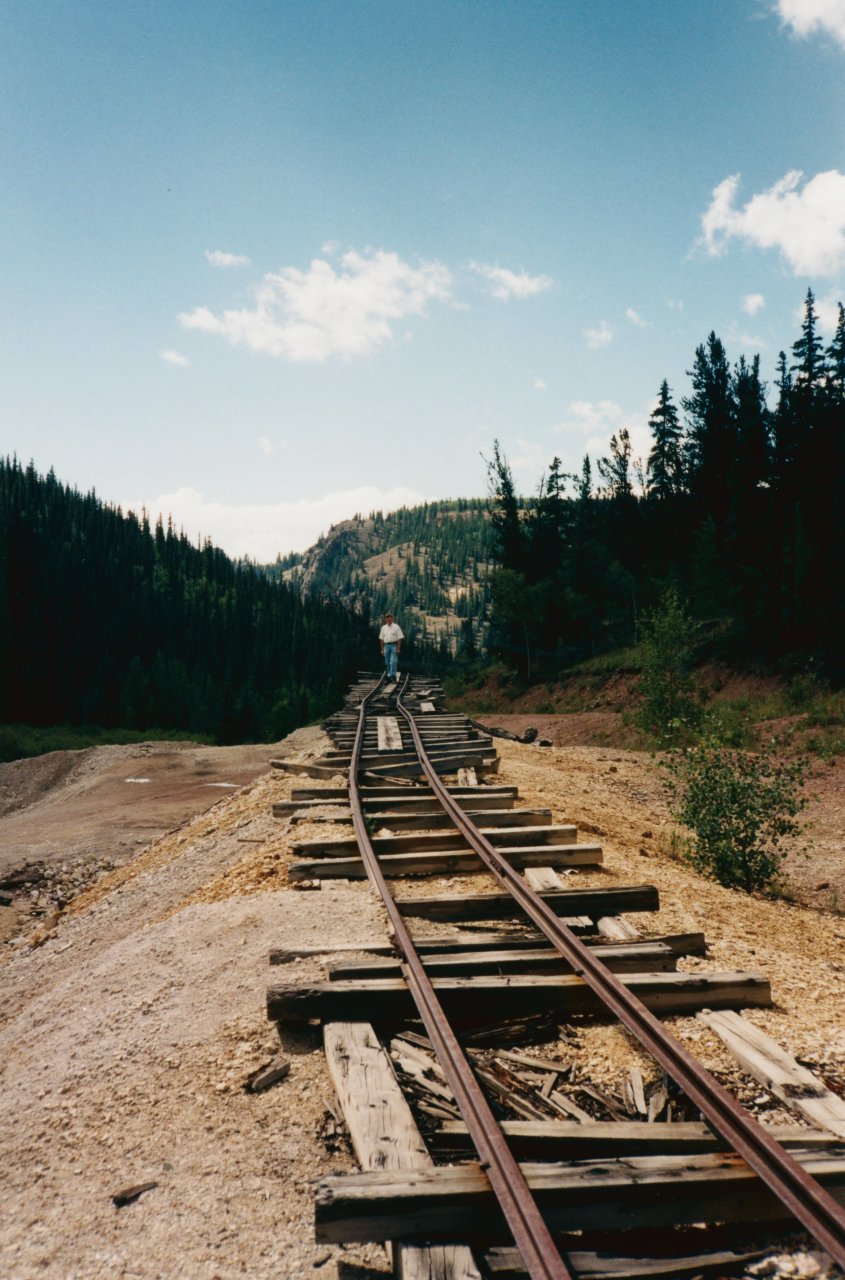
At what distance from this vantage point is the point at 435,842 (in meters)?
6.98

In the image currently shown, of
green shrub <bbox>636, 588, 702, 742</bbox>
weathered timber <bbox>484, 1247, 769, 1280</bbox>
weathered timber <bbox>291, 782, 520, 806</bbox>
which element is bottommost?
weathered timber <bbox>484, 1247, 769, 1280</bbox>

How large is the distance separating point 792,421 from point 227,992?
40816 mm

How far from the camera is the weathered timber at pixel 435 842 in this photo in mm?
6801

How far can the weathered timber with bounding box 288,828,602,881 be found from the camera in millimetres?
6266

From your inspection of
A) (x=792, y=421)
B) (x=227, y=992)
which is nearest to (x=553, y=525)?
(x=792, y=421)

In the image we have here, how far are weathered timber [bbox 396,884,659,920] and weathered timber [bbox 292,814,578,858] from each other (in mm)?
1555

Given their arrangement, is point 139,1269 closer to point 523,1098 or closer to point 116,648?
point 523,1098

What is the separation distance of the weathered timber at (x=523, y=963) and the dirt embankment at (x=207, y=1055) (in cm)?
35

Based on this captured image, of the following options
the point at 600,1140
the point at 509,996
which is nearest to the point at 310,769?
the point at 509,996

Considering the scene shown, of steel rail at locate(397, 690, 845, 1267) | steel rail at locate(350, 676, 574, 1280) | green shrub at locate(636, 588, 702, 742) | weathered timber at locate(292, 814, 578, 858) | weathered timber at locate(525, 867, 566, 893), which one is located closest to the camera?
steel rail at locate(350, 676, 574, 1280)

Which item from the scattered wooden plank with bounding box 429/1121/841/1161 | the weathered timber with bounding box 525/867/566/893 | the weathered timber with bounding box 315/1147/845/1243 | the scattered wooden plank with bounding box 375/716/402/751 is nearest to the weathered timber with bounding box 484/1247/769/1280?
the weathered timber with bounding box 315/1147/845/1243

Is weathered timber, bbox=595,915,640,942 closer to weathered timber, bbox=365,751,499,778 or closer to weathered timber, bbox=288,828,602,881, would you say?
weathered timber, bbox=288,828,602,881

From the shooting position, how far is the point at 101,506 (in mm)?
119625

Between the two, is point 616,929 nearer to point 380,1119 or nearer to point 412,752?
point 380,1119
